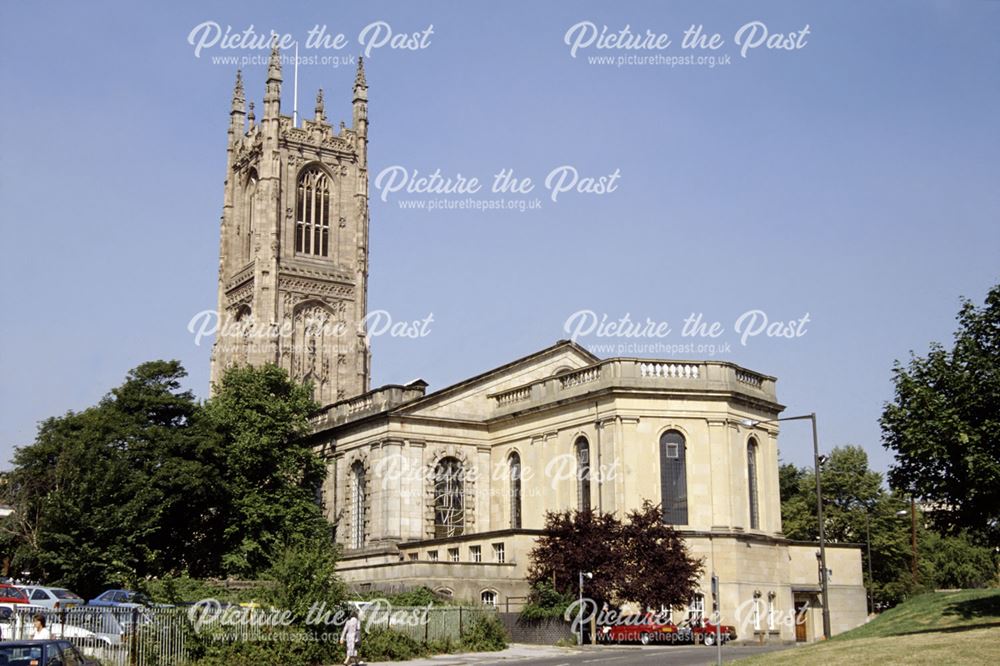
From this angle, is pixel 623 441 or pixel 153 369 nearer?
pixel 623 441

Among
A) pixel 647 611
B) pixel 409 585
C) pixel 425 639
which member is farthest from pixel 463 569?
pixel 425 639

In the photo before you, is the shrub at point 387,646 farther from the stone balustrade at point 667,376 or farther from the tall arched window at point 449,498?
the tall arched window at point 449,498

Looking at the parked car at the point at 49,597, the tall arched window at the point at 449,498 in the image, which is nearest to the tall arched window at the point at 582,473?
the tall arched window at the point at 449,498

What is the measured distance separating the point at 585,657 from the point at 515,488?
2322 cm

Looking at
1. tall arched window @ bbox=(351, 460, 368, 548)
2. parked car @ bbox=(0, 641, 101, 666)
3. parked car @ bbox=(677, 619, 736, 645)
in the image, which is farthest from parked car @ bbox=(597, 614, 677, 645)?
parked car @ bbox=(0, 641, 101, 666)

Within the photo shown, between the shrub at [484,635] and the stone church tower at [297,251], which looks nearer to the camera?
the shrub at [484,635]

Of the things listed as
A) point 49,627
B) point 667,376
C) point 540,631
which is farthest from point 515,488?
point 49,627

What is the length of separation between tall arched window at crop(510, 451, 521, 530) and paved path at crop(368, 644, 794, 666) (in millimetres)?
16119

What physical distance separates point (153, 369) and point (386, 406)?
441 inches

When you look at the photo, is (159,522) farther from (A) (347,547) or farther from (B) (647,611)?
(B) (647,611)

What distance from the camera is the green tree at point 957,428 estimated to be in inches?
1155

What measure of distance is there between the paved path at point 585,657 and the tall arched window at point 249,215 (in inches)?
2516

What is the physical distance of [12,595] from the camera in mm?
40312

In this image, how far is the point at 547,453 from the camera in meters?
55.5
